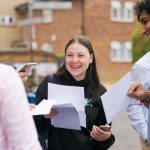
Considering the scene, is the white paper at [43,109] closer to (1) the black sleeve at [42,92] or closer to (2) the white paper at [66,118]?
(2) the white paper at [66,118]

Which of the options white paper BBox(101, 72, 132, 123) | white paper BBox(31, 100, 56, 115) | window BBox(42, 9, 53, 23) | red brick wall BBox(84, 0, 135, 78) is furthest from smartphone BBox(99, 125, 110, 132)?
window BBox(42, 9, 53, 23)

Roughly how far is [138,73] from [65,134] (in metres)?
0.73

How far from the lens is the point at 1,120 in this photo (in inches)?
84.1

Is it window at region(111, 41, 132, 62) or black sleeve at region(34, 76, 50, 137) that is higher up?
black sleeve at region(34, 76, 50, 137)

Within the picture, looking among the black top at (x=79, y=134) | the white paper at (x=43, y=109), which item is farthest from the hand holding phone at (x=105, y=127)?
the white paper at (x=43, y=109)

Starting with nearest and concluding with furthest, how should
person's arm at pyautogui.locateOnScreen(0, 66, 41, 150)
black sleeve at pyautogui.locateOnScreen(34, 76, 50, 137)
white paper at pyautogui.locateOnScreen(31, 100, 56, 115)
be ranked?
person's arm at pyautogui.locateOnScreen(0, 66, 41, 150) < white paper at pyautogui.locateOnScreen(31, 100, 56, 115) < black sleeve at pyautogui.locateOnScreen(34, 76, 50, 137)

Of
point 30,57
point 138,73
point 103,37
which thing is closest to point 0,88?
point 138,73

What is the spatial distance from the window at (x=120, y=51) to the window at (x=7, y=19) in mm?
9581

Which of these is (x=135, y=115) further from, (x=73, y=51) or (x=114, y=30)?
(x=114, y=30)

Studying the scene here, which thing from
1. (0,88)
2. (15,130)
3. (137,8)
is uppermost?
(137,8)

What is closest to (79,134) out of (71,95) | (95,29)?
(71,95)

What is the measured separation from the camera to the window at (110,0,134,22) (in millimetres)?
36125

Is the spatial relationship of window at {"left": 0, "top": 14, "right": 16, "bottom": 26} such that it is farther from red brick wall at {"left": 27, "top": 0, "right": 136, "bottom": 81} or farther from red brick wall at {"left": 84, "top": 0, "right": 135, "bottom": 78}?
red brick wall at {"left": 84, "top": 0, "right": 135, "bottom": 78}

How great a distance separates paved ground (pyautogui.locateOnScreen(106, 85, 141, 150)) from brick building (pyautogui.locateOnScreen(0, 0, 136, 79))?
21.5 m
